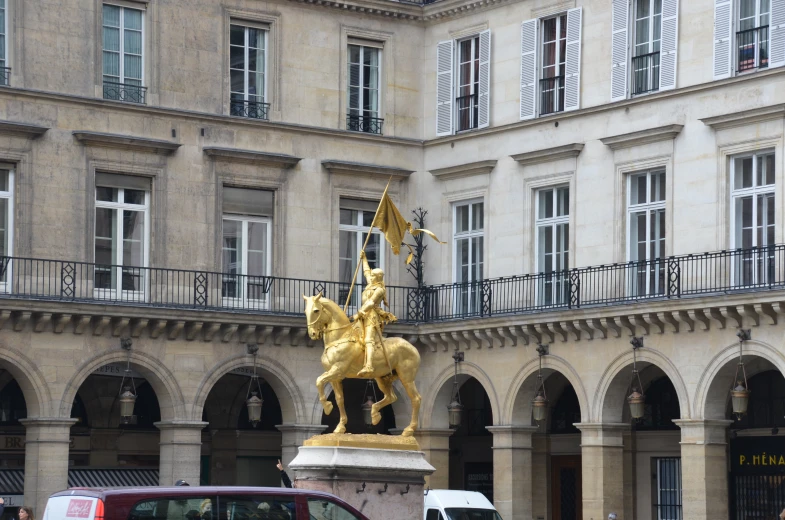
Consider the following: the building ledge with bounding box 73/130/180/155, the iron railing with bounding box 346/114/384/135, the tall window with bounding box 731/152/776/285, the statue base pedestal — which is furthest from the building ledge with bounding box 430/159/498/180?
the statue base pedestal

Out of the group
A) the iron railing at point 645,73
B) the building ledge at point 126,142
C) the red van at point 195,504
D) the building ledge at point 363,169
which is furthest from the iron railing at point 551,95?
the red van at point 195,504

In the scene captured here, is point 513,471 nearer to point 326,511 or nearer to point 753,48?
point 753,48

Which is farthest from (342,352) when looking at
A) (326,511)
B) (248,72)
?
(248,72)

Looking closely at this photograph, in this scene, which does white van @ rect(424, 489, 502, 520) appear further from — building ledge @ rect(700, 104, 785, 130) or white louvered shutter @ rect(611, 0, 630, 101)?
white louvered shutter @ rect(611, 0, 630, 101)

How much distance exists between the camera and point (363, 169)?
39938 mm

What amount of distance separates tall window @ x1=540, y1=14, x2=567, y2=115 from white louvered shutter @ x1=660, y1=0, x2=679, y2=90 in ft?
9.10

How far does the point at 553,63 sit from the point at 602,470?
842 cm

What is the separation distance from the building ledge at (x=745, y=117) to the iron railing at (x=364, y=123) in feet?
27.1

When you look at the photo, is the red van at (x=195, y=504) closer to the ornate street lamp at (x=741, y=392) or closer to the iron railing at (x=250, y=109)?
the ornate street lamp at (x=741, y=392)

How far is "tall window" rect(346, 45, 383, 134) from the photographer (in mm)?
40312

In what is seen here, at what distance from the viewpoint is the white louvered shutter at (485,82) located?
3944 centimetres

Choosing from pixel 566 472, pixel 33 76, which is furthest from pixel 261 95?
pixel 566 472

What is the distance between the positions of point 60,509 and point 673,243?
689 inches

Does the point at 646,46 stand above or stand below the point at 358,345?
above
